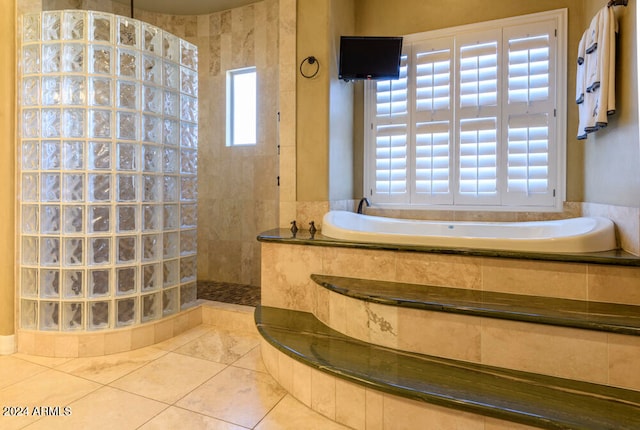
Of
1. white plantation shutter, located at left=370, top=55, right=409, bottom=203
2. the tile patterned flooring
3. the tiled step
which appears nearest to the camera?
the tiled step

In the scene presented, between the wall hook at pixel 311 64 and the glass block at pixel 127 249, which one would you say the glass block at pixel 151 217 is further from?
the wall hook at pixel 311 64

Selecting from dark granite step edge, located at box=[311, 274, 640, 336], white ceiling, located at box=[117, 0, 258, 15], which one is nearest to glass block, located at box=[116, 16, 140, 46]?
white ceiling, located at box=[117, 0, 258, 15]

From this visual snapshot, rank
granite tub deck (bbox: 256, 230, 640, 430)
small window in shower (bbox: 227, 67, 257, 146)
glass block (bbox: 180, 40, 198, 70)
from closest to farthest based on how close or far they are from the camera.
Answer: granite tub deck (bbox: 256, 230, 640, 430) < glass block (bbox: 180, 40, 198, 70) < small window in shower (bbox: 227, 67, 257, 146)

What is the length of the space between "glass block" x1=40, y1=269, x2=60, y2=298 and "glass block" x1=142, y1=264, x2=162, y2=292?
1.62ft

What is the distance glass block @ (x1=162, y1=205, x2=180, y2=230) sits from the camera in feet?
8.19

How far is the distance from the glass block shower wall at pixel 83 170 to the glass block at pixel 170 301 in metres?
0.17

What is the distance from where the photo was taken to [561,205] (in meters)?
2.57

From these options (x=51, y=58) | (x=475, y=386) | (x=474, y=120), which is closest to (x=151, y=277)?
(x=51, y=58)

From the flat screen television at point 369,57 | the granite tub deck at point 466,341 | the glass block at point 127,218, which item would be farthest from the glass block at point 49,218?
the flat screen television at point 369,57

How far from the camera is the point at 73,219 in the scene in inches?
86.2

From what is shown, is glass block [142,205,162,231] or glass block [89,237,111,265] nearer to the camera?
glass block [89,237,111,265]

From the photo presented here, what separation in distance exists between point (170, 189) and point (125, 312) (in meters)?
0.90

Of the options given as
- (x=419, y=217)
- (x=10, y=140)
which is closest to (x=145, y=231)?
(x=10, y=140)

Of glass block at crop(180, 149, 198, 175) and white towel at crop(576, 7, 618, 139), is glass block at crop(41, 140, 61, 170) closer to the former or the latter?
glass block at crop(180, 149, 198, 175)
